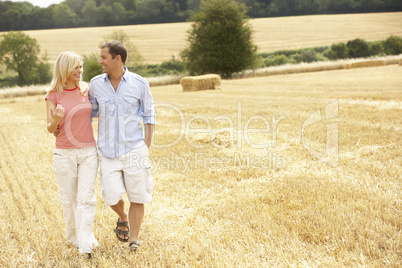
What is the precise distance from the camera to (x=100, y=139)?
3.86 meters

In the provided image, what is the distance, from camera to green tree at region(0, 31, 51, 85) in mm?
32312

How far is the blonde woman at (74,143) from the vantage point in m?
3.72

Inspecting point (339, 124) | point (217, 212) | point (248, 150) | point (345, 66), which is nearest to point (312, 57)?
point (345, 66)

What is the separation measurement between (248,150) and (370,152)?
208cm

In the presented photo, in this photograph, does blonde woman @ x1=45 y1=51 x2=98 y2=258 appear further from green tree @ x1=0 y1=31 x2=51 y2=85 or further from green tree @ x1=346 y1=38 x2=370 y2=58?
green tree @ x1=346 y1=38 x2=370 y2=58

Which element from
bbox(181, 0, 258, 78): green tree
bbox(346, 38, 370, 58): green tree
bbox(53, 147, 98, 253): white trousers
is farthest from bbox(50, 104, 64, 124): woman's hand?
bbox(346, 38, 370, 58): green tree

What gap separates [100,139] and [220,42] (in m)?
30.0

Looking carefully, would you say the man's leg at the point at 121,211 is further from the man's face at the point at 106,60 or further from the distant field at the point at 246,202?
the man's face at the point at 106,60

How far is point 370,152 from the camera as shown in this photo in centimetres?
665

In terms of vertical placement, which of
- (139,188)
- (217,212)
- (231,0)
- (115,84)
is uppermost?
(231,0)

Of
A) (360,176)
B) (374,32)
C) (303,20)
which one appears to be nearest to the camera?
(360,176)

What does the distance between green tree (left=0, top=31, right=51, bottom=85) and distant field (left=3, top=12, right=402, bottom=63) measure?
11.1 metres

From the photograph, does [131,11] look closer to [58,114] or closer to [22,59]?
[22,59]

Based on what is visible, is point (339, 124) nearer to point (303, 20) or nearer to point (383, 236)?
point (383, 236)
